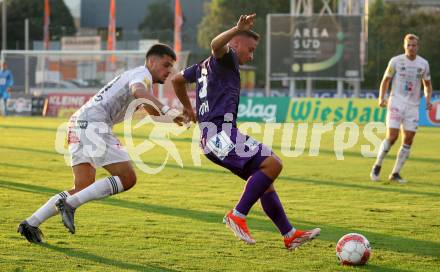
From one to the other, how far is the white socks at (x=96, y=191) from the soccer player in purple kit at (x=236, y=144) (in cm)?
95

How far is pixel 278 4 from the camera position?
65.3 meters

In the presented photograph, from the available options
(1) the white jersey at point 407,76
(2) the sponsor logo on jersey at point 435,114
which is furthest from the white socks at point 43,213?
(2) the sponsor logo on jersey at point 435,114

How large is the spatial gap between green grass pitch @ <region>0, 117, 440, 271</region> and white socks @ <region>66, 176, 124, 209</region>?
43 cm

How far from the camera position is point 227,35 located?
25.7 ft

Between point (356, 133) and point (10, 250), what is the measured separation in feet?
68.2

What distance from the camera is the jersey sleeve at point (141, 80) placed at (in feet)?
27.2

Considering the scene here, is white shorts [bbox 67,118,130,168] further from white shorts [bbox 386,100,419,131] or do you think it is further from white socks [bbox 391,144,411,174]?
white socks [bbox 391,144,411,174]

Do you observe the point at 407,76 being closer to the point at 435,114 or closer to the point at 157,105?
the point at 157,105

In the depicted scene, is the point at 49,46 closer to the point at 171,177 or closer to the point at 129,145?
the point at 129,145

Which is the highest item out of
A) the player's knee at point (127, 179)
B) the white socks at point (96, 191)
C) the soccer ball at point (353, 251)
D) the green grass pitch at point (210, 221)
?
the player's knee at point (127, 179)

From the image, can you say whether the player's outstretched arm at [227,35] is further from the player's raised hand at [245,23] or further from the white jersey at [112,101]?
the white jersey at [112,101]

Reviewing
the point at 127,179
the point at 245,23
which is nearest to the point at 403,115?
the point at 127,179

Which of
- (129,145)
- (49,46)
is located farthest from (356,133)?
(49,46)

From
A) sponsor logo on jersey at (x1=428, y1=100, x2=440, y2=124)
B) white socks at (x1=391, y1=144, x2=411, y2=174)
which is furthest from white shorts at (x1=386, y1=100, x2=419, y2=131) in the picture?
sponsor logo on jersey at (x1=428, y1=100, x2=440, y2=124)
